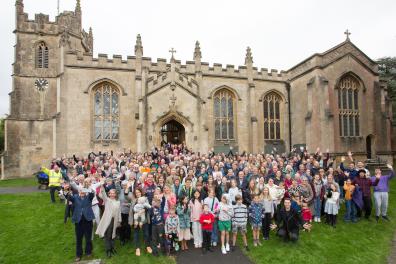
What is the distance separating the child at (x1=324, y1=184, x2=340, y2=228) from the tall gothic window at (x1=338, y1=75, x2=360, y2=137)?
14.5 metres

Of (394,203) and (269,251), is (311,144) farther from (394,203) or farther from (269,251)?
(269,251)

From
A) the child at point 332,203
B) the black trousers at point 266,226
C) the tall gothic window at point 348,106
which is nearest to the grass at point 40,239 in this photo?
the black trousers at point 266,226

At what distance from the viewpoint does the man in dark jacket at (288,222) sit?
750 cm

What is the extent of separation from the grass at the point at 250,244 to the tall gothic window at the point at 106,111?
412 inches

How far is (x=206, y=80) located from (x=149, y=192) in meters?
15.9

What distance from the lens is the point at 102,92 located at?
66.4ft

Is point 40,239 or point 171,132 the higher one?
point 171,132

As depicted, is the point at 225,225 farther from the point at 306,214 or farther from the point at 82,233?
the point at 82,233

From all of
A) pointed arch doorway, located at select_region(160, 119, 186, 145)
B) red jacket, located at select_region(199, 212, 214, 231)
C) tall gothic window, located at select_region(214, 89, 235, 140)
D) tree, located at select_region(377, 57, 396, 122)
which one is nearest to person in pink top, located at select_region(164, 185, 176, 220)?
red jacket, located at select_region(199, 212, 214, 231)

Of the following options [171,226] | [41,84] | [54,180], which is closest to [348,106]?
[171,226]

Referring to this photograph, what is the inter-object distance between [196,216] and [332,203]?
16.1ft

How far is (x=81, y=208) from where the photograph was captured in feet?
22.1

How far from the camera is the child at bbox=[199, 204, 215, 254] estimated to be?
7.07 meters

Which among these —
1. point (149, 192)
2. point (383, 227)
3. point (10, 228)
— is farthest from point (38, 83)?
point (383, 227)
